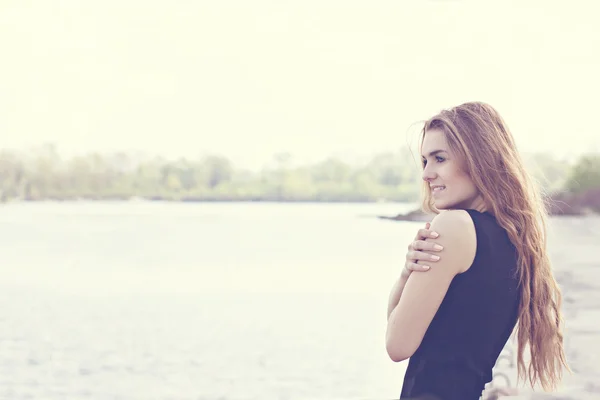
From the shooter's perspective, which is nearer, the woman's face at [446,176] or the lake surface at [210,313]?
the woman's face at [446,176]

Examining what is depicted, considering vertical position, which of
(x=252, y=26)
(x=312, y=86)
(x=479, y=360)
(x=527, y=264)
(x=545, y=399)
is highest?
(x=252, y=26)

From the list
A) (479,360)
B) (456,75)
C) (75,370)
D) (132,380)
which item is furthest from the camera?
(456,75)

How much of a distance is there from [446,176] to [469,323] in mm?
174

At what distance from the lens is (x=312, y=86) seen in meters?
38.6

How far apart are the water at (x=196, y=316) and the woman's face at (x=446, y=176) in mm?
13621

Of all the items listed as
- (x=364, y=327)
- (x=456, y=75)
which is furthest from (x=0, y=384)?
(x=456, y=75)

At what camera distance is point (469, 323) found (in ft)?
2.96

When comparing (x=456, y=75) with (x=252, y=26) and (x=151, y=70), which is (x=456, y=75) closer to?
(x=252, y=26)

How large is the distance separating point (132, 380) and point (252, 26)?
25896mm

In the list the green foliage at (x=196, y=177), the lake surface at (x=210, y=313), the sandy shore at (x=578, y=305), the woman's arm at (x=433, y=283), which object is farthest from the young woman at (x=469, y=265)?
the green foliage at (x=196, y=177)

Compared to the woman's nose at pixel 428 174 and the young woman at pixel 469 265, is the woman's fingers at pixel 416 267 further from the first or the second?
the woman's nose at pixel 428 174

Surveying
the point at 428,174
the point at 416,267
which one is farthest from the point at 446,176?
the point at 416,267

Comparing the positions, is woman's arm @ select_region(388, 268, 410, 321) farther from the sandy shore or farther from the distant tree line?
the distant tree line

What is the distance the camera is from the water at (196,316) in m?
16.7
